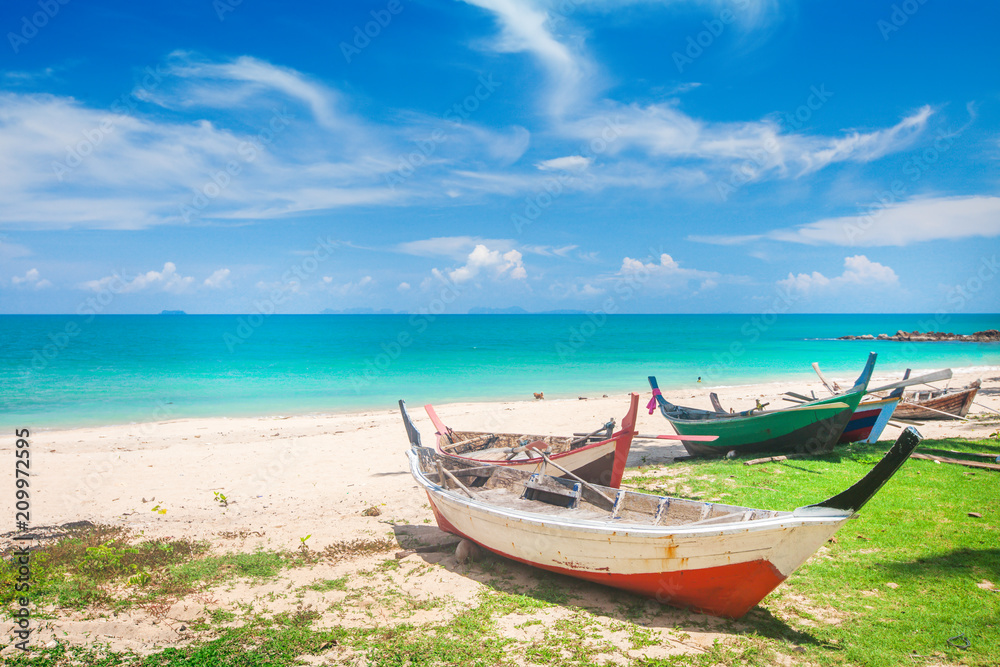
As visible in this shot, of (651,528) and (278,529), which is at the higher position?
(651,528)

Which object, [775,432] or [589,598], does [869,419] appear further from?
[589,598]

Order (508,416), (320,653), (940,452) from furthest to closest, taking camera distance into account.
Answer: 1. (508,416)
2. (940,452)
3. (320,653)

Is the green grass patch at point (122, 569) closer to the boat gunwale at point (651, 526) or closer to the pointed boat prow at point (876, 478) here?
the boat gunwale at point (651, 526)

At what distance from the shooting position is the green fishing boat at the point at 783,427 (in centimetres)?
1099

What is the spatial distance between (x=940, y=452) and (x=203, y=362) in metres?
48.8

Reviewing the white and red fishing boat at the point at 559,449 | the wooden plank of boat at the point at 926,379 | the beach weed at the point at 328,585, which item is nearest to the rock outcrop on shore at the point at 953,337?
the wooden plank of boat at the point at 926,379

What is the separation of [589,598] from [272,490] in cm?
774

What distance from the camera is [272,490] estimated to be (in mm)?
11180

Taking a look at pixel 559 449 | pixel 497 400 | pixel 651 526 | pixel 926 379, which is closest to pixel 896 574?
pixel 651 526

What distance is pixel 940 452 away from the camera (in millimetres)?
11352

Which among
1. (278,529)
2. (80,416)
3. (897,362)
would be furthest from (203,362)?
(897,362)

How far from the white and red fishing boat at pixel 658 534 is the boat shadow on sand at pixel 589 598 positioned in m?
0.17

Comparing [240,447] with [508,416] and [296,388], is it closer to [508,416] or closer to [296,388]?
[508,416]

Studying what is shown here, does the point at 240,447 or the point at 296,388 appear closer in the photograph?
the point at 240,447
